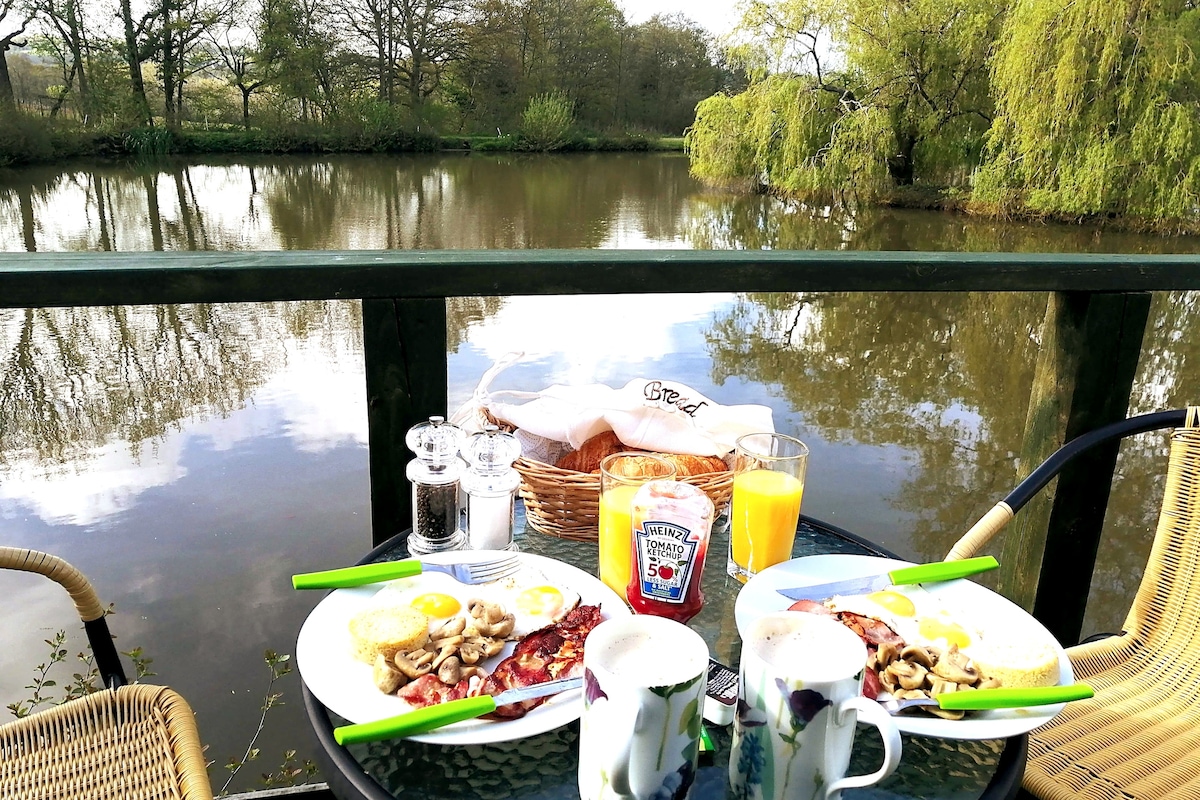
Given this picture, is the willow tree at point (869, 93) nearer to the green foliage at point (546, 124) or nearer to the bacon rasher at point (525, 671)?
the bacon rasher at point (525, 671)

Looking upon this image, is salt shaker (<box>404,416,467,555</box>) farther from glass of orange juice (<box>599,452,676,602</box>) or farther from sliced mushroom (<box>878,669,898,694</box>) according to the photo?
sliced mushroom (<box>878,669,898,694</box>)

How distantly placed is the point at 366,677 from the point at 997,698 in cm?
47

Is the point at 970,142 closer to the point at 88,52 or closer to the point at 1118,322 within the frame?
the point at 1118,322

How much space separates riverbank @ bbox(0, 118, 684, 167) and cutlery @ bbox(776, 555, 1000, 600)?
69.2 feet

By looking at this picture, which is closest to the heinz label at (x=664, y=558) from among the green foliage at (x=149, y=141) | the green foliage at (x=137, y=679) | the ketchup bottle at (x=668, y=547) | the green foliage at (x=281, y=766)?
the ketchup bottle at (x=668, y=547)

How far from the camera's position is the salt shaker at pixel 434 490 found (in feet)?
2.86

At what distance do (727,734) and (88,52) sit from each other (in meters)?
27.5

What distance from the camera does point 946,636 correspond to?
68 centimetres

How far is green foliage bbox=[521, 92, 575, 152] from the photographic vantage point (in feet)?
95.9

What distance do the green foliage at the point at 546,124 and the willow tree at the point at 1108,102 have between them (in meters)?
20.8

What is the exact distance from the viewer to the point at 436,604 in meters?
0.70

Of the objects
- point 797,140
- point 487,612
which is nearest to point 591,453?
point 487,612

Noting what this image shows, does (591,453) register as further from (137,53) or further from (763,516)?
(137,53)

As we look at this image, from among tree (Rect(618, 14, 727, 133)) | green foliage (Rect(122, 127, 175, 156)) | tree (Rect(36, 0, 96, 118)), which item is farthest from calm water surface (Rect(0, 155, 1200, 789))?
tree (Rect(618, 14, 727, 133))
